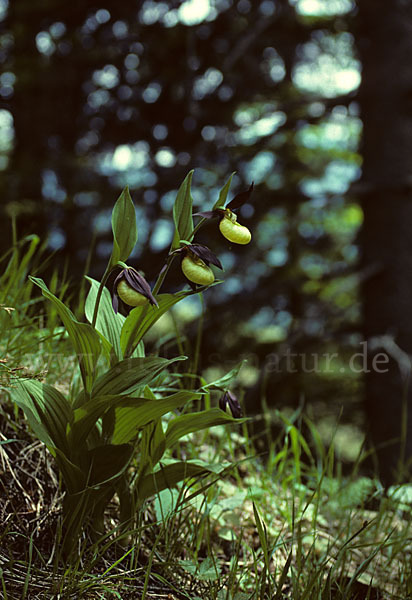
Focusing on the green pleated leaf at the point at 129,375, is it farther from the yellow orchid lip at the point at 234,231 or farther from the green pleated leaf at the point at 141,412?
the yellow orchid lip at the point at 234,231

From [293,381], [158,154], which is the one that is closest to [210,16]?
[158,154]

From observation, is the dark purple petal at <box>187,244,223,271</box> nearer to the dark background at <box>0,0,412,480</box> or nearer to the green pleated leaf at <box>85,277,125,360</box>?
the green pleated leaf at <box>85,277,125,360</box>

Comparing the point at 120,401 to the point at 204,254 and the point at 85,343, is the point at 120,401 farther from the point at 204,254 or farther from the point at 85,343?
the point at 204,254

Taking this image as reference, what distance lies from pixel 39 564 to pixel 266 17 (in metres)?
4.35

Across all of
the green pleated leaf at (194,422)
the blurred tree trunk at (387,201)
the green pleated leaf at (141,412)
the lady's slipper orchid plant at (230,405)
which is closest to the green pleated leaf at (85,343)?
the green pleated leaf at (141,412)

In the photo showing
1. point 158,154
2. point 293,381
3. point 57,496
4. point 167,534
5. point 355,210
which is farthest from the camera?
point 355,210

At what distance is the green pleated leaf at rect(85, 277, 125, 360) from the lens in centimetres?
135

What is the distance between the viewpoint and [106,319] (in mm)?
1383

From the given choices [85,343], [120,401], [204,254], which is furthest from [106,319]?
[204,254]

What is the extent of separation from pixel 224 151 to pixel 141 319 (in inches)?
119

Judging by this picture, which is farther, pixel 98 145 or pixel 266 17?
pixel 98 145

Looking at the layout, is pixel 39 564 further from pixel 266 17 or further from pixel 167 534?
pixel 266 17

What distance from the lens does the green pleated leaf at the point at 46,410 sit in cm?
120

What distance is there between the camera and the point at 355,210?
7727mm
